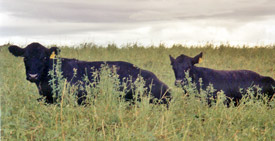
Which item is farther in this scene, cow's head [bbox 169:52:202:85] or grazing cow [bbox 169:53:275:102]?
grazing cow [bbox 169:53:275:102]

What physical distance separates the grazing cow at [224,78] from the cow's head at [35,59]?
3.33 metres

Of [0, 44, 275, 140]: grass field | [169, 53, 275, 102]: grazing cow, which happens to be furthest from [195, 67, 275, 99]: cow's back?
[0, 44, 275, 140]: grass field

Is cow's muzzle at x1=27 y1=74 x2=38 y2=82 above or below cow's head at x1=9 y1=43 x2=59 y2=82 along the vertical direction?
below

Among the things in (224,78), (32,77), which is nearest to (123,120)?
(32,77)

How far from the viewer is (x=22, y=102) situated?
5.83 m

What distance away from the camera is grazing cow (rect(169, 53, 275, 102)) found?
879 cm

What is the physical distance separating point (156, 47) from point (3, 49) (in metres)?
8.84

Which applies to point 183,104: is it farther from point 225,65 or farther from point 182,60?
point 225,65

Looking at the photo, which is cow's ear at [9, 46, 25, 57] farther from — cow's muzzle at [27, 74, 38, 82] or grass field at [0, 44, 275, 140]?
grass field at [0, 44, 275, 140]

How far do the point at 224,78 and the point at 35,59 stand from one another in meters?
5.10

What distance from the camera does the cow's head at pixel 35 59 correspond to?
7130mm

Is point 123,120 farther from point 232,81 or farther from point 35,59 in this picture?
point 232,81

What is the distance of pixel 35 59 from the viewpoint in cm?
734

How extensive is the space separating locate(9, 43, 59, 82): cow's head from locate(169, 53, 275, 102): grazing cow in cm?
333
